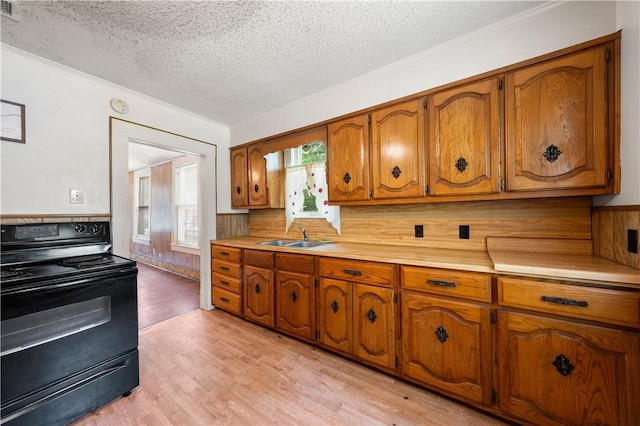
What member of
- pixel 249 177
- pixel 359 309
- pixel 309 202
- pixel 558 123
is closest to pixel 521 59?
pixel 558 123

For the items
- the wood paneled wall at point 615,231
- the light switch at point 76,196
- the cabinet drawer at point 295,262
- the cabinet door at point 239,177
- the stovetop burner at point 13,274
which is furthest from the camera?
the cabinet door at point 239,177

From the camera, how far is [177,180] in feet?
16.1

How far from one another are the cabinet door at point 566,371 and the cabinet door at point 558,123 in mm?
777

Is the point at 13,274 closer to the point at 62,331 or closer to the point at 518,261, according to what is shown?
the point at 62,331

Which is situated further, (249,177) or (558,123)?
(249,177)

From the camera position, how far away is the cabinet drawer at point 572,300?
1.04 meters

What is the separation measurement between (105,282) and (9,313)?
15.2 inches

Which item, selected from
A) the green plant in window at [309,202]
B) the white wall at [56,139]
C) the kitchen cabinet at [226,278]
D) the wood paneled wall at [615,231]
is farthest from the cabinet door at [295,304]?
the wood paneled wall at [615,231]

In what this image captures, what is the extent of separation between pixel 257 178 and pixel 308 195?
2.31ft

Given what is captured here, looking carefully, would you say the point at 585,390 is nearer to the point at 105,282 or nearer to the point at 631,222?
the point at 631,222

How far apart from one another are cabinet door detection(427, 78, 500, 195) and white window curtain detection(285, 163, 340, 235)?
1.15 meters

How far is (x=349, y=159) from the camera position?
2.19 metres

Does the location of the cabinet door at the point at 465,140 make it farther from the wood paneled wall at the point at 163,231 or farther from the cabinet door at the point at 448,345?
the wood paneled wall at the point at 163,231

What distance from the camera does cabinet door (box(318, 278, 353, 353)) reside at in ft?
6.21
